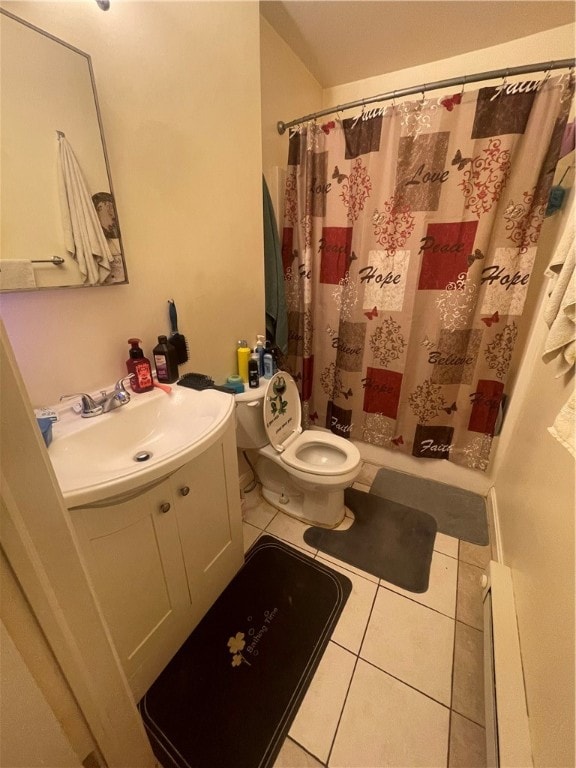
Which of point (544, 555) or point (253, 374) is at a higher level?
point (253, 374)

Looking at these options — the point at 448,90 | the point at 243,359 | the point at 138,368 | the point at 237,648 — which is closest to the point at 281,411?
the point at 243,359

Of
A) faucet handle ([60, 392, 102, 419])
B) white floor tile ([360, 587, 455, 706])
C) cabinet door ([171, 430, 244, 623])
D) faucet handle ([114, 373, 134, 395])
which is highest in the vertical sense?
faucet handle ([114, 373, 134, 395])

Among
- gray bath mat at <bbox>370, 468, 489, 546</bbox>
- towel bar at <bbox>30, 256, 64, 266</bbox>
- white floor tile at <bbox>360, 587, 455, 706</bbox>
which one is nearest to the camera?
towel bar at <bbox>30, 256, 64, 266</bbox>

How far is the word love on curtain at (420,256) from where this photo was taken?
133 centimetres

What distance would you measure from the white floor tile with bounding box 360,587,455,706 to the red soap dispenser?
1.26 metres

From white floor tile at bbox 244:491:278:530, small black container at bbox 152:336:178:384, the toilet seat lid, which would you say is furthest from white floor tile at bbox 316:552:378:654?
small black container at bbox 152:336:178:384

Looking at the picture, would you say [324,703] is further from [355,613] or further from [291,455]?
[291,455]

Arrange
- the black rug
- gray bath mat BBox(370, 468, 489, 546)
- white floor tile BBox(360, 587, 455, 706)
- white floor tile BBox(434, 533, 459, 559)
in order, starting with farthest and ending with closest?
gray bath mat BBox(370, 468, 489, 546) → white floor tile BBox(434, 533, 459, 559) → white floor tile BBox(360, 587, 455, 706) → the black rug

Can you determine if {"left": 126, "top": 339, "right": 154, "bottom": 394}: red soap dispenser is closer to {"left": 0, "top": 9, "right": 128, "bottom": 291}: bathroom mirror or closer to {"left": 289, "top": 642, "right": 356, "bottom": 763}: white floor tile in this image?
{"left": 0, "top": 9, "right": 128, "bottom": 291}: bathroom mirror

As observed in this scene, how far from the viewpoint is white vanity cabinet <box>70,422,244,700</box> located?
761 millimetres

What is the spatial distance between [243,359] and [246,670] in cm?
122

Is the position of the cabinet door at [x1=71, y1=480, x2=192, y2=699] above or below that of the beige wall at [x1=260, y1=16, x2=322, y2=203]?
below

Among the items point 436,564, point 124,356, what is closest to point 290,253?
point 124,356

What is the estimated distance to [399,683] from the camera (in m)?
1.04
